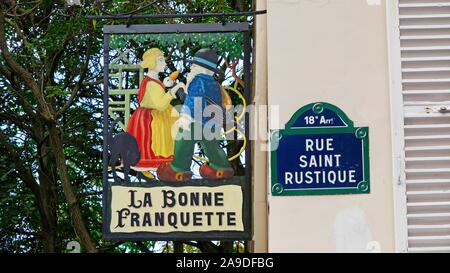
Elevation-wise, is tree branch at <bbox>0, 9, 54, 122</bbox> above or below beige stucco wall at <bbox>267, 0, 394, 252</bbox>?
above

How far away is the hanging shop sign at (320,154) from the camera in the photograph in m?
6.29

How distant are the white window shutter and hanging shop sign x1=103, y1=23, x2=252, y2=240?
4.15 feet

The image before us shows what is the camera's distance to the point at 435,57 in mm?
6512

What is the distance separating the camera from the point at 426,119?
638 cm

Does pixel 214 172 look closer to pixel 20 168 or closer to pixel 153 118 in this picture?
pixel 153 118

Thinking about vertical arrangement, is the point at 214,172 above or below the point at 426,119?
below

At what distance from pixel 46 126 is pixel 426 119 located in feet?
30.6

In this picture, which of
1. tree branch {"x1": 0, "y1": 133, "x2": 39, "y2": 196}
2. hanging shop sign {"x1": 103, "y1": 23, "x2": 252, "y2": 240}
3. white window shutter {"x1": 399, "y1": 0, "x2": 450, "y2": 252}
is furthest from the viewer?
tree branch {"x1": 0, "y1": 133, "x2": 39, "y2": 196}

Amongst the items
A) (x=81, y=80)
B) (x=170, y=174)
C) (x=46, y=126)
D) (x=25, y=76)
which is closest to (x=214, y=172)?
(x=170, y=174)

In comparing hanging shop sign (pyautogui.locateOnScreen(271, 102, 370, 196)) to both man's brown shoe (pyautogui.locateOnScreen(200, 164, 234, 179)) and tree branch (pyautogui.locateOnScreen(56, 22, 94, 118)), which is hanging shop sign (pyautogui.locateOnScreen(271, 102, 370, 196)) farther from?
tree branch (pyautogui.locateOnScreen(56, 22, 94, 118))

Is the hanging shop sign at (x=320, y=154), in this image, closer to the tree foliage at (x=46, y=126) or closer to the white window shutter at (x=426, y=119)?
the white window shutter at (x=426, y=119)

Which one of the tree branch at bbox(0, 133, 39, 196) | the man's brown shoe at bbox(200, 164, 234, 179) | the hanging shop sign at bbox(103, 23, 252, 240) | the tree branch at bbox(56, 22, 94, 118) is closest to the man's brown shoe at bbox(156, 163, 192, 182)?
the hanging shop sign at bbox(103, 23, 252, 240)

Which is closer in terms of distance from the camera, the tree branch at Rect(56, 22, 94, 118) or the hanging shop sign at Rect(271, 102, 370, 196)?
the hanging shop sign at Rect(271, 102, 370, 196)

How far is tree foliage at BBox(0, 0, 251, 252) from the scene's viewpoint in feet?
47.1
